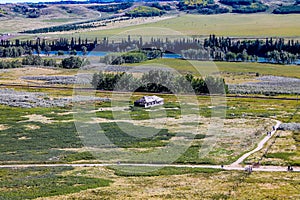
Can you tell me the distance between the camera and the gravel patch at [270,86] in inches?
4803

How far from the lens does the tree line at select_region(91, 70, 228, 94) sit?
11800cm

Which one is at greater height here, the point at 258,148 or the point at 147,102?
the point at 258,148

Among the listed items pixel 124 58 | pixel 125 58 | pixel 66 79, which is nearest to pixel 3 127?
pixel 66 79

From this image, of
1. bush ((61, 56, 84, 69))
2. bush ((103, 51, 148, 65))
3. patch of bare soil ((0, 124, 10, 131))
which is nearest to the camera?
patch of bare soil ((0, 124, 10, 131))

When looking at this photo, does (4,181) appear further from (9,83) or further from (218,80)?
(9,83)

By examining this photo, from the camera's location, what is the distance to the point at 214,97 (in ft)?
370

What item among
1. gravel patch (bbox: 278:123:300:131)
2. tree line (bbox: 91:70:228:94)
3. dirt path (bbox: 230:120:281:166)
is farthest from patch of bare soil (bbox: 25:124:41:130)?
tree line (bbox: 91:70:228:94)

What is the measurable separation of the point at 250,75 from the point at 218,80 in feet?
143

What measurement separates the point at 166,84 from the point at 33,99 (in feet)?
105

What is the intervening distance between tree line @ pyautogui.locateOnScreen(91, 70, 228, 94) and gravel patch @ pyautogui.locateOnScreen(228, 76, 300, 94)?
6414 mm

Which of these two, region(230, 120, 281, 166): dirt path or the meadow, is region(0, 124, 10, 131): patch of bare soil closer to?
the meadow

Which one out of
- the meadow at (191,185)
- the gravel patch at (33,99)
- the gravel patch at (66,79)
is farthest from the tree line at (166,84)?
the meadow at (191,185)

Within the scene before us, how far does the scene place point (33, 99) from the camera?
339ft

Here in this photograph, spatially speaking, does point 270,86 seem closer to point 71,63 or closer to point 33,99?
point 33,99
